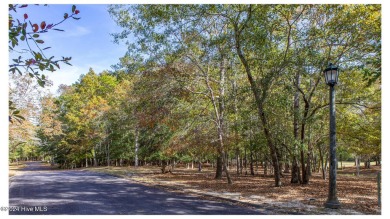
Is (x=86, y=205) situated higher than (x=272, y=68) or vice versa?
(x=272, y=68)

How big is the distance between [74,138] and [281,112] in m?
26.2

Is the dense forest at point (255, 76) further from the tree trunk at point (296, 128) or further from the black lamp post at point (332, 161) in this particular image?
the black lamp post at point (332, 161)

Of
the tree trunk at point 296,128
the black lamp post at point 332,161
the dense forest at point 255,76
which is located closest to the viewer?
the black lamp post at point 332,161

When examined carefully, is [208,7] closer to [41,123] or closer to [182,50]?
[182,50]

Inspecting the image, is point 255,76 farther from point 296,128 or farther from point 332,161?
point 332,161

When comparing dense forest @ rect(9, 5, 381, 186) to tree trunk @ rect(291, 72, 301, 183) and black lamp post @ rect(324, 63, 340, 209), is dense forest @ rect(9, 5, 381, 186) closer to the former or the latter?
tree trunk @ rect(291, 72, 301, 183)

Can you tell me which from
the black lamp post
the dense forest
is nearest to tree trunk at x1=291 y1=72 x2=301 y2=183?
the dense forest

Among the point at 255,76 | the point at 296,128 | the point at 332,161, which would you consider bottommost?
→ the point at 332,161

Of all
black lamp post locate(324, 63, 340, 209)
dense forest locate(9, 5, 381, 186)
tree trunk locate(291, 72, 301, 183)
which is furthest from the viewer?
tree trunk locate(291, 72, 301, 183)

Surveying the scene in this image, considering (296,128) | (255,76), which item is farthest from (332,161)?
(255,76)

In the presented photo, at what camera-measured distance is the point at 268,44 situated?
10.0 meters

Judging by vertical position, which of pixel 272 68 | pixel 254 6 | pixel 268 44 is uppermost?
pixel 254 6

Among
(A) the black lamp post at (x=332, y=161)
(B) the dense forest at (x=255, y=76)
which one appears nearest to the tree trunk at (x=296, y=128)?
(B) the dense forest at (x=255, y=76)
